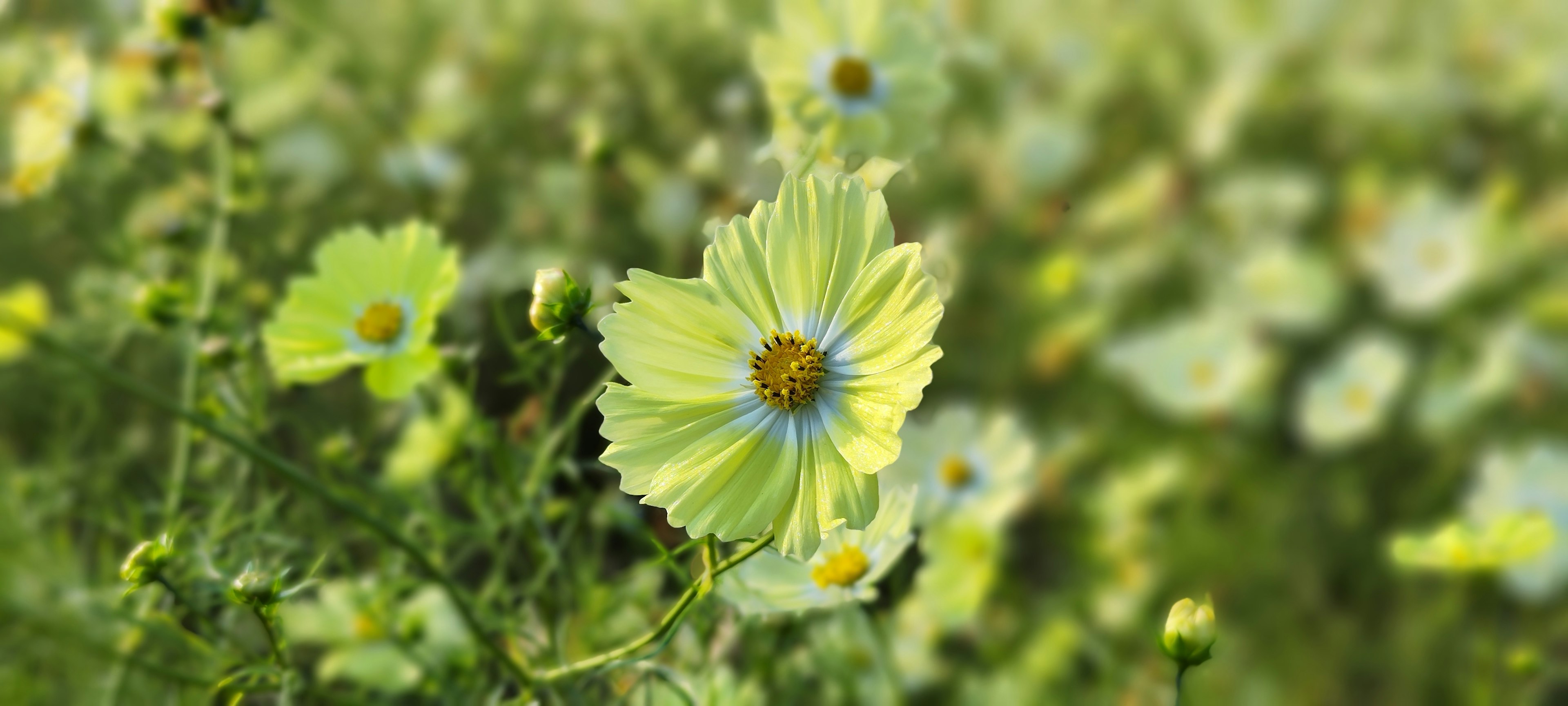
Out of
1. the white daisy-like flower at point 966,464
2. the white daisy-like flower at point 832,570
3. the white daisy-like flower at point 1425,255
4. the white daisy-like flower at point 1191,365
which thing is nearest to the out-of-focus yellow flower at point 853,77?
the white daisy-like flower at point 832,570

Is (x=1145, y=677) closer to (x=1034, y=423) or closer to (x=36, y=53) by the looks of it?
(x=1034, y=423)

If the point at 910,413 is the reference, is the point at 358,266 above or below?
below

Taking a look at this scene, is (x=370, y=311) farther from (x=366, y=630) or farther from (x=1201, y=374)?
(x=1201, y=374)

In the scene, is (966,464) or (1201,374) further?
(1201,374)

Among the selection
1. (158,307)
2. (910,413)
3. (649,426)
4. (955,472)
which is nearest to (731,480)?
(649,426)

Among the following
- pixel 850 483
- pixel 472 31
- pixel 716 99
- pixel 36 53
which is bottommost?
pixel 850 483

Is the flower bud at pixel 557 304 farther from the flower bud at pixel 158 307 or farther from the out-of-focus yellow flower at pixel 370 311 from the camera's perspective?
the flower bud at pixel 158 307

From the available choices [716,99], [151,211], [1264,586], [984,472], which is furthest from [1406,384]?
[151,211]
